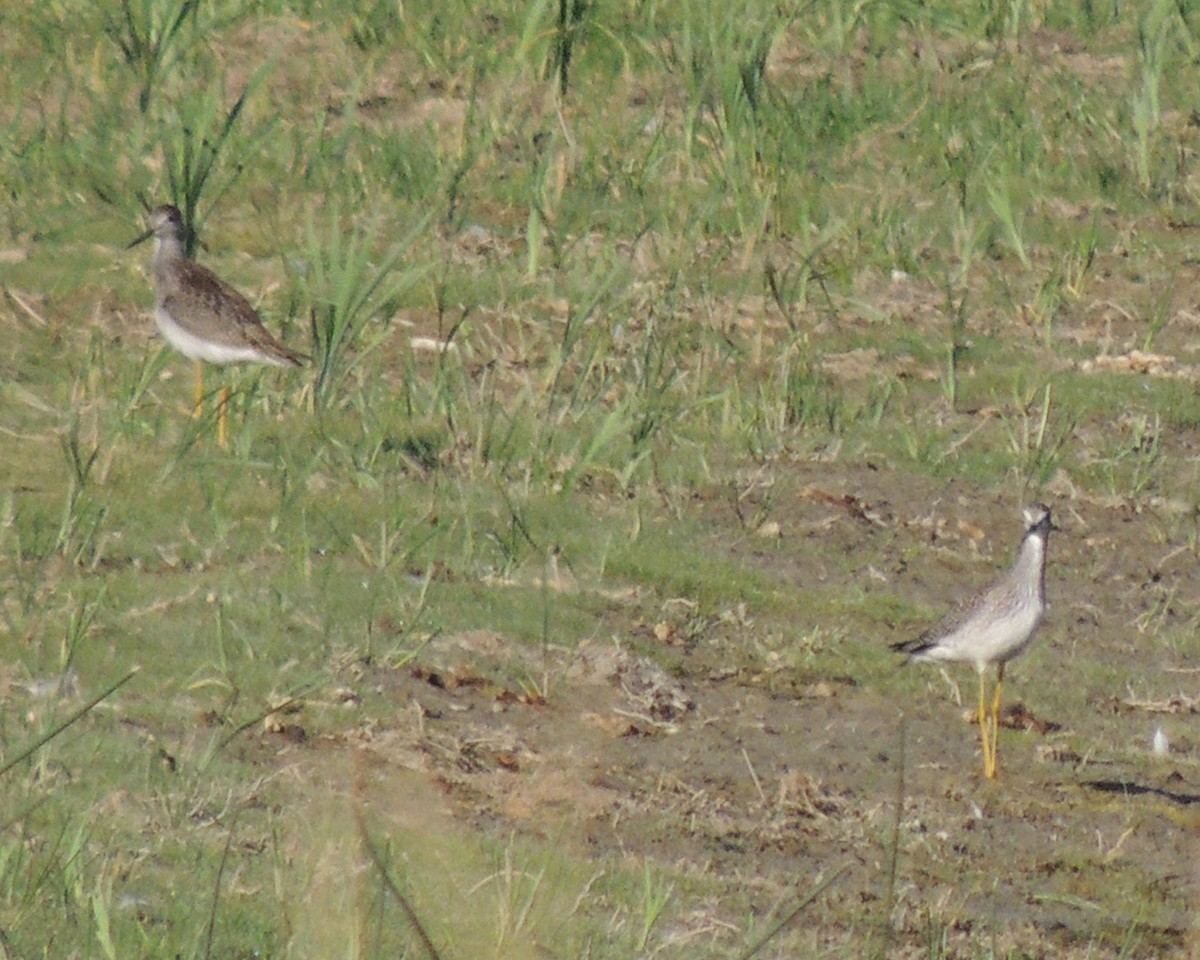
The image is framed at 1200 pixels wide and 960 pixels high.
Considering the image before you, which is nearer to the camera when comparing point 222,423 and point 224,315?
point 222,423

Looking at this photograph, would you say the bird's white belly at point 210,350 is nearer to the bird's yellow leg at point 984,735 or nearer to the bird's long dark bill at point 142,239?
the bird's long dark bill at point 142,239

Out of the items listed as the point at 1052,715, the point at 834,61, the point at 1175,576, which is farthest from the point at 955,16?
the point at 1052,715

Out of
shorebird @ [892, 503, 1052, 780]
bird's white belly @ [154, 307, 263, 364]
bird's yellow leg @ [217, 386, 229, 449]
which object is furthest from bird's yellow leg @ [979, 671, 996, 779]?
bird's white belly @ [154, 307, 263, 364]

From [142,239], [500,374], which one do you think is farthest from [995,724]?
[142,239]

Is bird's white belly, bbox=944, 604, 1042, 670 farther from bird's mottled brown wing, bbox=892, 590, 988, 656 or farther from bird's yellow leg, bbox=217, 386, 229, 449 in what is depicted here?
bird's yellow leg, bbox=217, 386, 229, 449

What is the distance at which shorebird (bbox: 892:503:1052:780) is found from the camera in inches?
272

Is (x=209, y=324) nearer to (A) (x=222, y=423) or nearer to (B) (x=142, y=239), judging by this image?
(A) (x=222, y=423)

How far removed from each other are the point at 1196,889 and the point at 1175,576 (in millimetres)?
2071

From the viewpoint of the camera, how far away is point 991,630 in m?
6.93

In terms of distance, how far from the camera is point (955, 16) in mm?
12148

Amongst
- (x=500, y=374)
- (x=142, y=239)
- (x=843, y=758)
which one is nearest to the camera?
(x=843, y=758)

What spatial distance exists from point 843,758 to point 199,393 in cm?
269

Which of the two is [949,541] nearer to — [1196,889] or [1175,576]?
[1175,576]

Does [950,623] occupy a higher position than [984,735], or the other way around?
[950,623]
